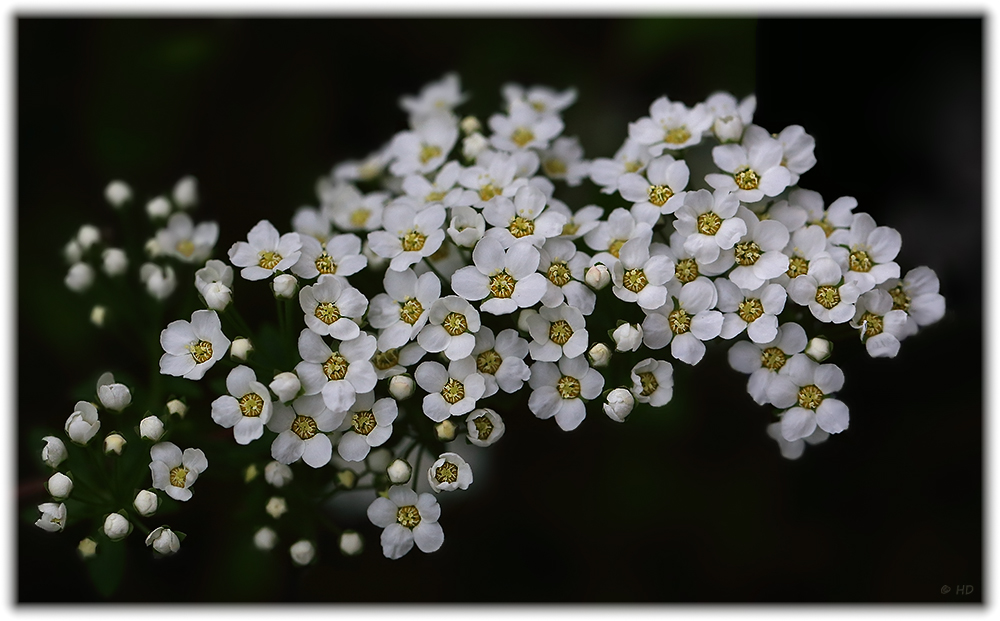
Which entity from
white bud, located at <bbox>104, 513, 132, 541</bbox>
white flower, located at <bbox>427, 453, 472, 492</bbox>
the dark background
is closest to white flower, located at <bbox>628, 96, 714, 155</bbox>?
the dark background

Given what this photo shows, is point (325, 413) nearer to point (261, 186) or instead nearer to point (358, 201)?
point (358, 201)

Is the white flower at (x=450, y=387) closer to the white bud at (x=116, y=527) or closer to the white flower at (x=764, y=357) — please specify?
the white flower at (x=764, y=357)

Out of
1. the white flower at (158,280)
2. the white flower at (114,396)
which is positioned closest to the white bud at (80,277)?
the white flower at (158,280)

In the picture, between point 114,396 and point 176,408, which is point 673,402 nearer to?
point 176,408

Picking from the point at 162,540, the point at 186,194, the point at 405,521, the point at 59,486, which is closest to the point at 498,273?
the point at 405,521

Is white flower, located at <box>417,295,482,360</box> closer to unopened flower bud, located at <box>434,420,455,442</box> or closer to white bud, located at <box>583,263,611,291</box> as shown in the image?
unopened flower bud, located at <box>434,420,455,442</box>

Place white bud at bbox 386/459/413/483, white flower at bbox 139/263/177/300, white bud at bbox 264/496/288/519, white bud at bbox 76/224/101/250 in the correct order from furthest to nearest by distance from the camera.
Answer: white bud at bbox 76/224/101/250 → white flower at bbox 139/263/177/300 → white bud at bbox 264/496/288/519 → white bud at bbox 386/459/413/483
